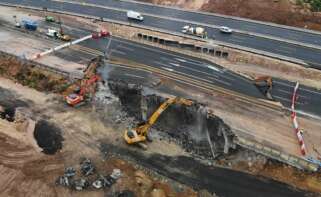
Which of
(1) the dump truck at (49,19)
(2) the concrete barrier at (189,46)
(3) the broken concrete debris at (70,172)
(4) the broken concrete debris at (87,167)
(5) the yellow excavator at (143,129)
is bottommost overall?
(3) the broken concrete debris at (70,172)

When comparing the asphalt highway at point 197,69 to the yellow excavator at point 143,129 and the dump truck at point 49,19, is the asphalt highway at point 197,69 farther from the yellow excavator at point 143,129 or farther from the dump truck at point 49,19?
the yellow excavator at point 143,129

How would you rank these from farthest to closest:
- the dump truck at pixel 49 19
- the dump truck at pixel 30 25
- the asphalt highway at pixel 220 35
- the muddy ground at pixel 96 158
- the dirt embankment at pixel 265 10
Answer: the dump truck at pixel 49 19, the dirt embankment at pixel 265 10, the dump truck at pixel 30 25, the asphalt highway at pixel 220 35, the muddy ground at pixel 96 158

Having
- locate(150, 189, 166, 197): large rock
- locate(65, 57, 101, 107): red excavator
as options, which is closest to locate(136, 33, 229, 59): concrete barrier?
locate(65, 57, 101, 107): red excavator

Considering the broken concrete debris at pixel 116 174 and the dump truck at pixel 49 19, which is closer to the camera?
the broken concrete debris at pixel 116 174

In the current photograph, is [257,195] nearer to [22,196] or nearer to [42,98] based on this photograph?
[22,196]

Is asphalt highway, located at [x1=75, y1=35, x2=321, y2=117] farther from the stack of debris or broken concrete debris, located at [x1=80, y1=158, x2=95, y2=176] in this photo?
the stack of debris

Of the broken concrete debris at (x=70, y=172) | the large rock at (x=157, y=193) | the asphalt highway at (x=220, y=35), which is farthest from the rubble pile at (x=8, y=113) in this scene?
the asphalt highway at (x=220, y=35)

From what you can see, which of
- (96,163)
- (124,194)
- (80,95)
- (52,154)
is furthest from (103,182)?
(80,95)
